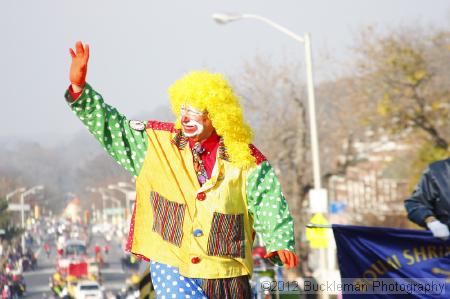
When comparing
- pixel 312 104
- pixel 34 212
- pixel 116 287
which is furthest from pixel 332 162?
pixel 34 212

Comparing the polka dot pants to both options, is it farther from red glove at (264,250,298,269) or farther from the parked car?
the parked car

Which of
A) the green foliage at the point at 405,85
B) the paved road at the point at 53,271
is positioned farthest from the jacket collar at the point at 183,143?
the green foliage at the point at 405,85

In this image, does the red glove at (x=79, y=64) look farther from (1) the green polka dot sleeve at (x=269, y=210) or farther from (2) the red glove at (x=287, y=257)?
(2) the red glove at (x=287, y=257)

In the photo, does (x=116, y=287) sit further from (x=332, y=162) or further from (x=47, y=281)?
(x=332, y=162)

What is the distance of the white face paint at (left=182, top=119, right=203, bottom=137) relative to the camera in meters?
5.48

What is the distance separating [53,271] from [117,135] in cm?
499

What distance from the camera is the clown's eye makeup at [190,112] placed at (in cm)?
550

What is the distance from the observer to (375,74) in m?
29.4

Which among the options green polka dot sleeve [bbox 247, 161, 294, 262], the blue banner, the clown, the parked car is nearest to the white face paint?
the clown

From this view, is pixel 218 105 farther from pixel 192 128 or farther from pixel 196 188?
pixel 196 188

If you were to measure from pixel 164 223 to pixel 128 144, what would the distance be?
0.45 meters

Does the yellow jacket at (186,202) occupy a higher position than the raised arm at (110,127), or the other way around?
the raised arm at (110,127)

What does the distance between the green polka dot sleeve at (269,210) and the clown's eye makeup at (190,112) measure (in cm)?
40

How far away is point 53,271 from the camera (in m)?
10.2
